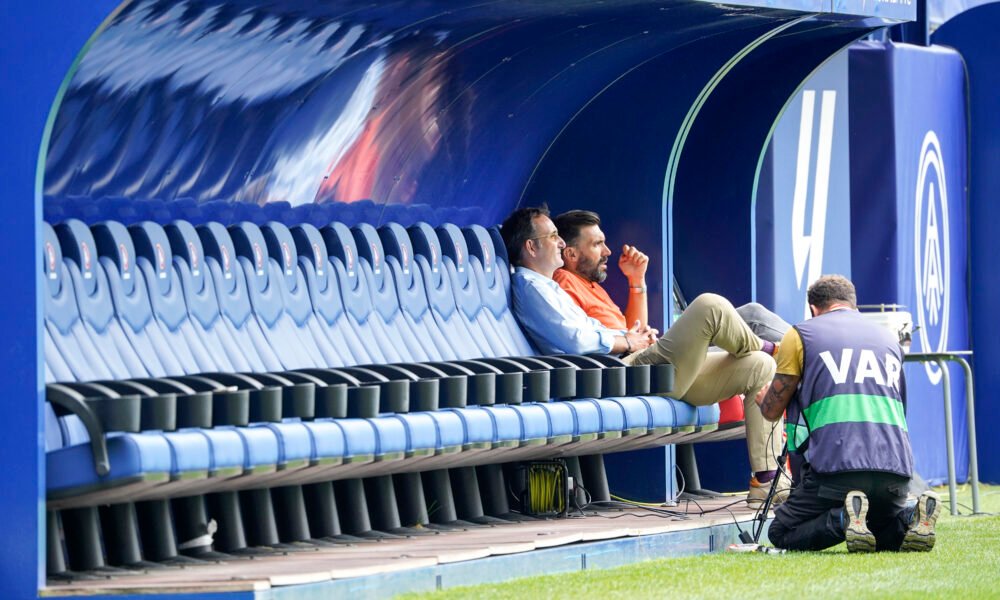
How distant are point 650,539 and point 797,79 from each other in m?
2.86

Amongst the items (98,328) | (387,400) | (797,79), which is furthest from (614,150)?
(98,328)

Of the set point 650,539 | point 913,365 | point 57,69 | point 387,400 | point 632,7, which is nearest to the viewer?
point 57,69

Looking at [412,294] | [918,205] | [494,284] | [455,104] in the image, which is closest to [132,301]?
[412,294]

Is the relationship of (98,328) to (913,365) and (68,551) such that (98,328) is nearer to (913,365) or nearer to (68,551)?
(68,551)

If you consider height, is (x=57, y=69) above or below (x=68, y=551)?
above

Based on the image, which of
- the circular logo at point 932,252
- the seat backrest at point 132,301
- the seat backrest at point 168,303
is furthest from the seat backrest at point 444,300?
the circular logo at point 932,252

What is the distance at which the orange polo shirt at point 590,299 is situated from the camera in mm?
9305

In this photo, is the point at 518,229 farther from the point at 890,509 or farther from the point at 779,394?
the point at 890,509

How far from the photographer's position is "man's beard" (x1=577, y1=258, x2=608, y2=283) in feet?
30.8

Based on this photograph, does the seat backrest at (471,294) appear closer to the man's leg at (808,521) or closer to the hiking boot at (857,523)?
the man's leg at (808,521)

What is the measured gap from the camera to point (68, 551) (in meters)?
6.66

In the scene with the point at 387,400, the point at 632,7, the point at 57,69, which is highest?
the point at 632,7

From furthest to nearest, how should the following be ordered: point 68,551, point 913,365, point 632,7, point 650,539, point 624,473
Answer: point 913,365, point 624,473, point 632,7, point 650,539, point 68,551

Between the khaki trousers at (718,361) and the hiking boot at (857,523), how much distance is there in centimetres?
108
